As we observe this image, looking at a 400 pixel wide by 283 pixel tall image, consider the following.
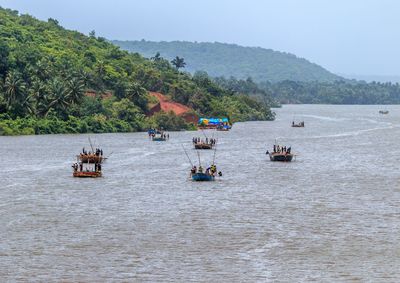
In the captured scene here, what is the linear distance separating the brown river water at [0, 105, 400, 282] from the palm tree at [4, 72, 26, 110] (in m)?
36.7

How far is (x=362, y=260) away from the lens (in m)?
54.3

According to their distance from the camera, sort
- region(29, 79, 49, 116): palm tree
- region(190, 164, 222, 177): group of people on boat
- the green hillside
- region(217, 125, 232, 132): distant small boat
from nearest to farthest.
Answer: region(190, 164, 222, 177): group of people on boat < the green hillside < region(29, 79, 49, 116): palm tree < region(217, 125, 232, 132): distant small boat

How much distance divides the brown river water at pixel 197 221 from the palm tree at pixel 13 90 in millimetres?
36663

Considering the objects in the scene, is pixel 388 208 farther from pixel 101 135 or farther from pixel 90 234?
pixel 101 135

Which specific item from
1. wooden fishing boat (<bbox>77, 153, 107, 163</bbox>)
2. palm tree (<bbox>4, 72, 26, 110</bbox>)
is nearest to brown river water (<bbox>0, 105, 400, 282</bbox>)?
wooden fishing boat (<bbox>77, 153, 107, 163</bbox>)

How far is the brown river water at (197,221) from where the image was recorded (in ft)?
170

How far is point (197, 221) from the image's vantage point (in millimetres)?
67562

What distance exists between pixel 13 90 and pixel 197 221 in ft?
320

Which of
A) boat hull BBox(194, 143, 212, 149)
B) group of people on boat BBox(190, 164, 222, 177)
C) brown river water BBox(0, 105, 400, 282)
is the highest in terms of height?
boat hull BBox(194, 143, 212, 149)

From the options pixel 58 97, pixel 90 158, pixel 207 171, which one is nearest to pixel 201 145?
pixel 90 158

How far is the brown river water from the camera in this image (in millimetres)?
51812

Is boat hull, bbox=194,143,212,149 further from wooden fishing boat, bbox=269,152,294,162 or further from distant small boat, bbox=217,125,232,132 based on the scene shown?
distant small boat, bbox=217,125,232,132

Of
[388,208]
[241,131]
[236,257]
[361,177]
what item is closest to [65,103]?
[241,131]

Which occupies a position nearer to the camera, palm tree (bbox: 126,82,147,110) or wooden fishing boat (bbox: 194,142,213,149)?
wooden fishing boat (bbox: 194,142,213,149)
